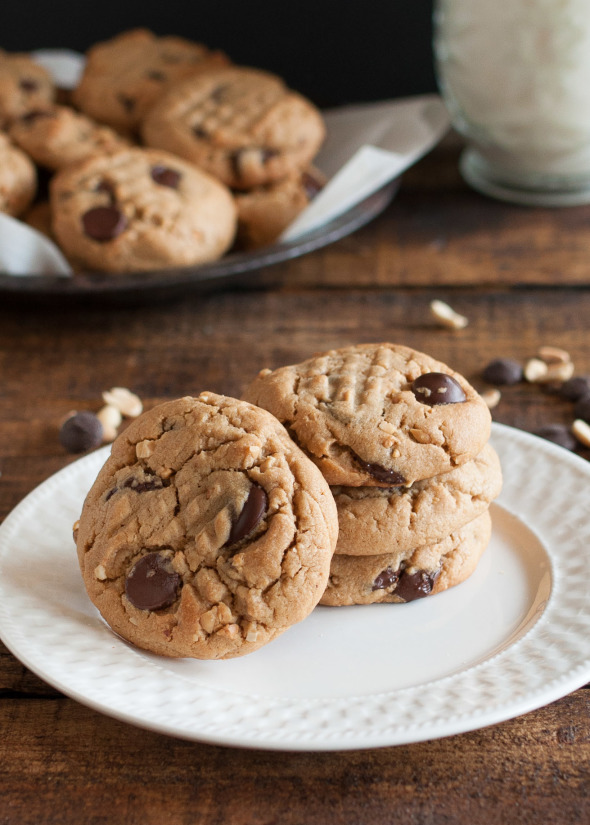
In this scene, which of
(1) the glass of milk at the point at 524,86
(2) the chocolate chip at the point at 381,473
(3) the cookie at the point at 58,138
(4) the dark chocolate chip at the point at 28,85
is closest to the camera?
(2) the chocolate chip at the point at 381,473

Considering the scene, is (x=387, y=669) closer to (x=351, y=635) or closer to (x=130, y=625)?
(x=351, y=635)

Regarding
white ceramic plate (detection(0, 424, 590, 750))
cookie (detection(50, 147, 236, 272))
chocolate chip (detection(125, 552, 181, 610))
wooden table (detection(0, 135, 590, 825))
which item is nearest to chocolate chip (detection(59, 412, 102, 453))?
wooden table (detection(0, 135, 590, 825))

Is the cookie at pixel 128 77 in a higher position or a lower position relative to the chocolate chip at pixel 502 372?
higher

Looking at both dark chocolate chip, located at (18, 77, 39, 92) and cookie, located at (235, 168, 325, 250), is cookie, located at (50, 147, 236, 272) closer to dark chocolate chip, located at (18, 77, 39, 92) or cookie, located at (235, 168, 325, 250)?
cookie, located at (235, 168, 325, 250)

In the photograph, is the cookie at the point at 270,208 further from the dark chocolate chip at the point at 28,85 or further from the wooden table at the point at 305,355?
the dark chocolate chip at the point at 28,85

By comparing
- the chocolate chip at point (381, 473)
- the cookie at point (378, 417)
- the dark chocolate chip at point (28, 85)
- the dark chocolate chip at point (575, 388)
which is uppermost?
the cookie at point (378, 417)

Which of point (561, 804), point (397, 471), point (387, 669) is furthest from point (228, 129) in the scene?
point (561, 804)

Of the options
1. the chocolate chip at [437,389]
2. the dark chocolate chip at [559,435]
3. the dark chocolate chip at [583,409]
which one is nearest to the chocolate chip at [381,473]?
the chocolate chip at [437,389]
